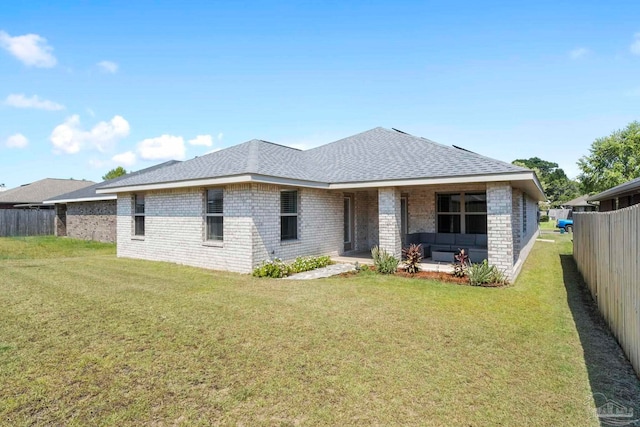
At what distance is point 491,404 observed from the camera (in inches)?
129

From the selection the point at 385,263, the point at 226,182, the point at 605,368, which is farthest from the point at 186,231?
the point at 605,368

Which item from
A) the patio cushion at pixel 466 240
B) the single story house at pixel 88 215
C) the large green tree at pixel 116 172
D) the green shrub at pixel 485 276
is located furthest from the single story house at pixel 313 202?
Answer: the large green tree at pixel 116 172

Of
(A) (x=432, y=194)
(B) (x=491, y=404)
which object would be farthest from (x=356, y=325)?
(A) (x=432, y=194)

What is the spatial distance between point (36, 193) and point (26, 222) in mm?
13656

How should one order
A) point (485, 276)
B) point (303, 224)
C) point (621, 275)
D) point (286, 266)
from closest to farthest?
point (621, 275) < point (485, 276) < point (286, 266) < point (303, 224)

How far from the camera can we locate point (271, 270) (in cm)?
997

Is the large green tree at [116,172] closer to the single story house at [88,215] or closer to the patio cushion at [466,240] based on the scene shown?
the single story house at [88,215]

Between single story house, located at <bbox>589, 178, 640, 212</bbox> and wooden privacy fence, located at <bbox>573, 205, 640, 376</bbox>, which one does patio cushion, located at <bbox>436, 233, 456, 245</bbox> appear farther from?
wooden privacy fence, located at <bbox>573, 205, 640, 376</bbox>

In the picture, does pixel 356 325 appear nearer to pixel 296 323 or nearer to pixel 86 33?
pixel 296 323

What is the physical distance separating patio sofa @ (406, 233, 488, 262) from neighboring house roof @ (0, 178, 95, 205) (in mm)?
34176

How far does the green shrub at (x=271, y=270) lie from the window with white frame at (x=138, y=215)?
672 centimetres

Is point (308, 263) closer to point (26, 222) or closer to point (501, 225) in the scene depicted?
point (501, 225)

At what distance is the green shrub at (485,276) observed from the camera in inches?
346

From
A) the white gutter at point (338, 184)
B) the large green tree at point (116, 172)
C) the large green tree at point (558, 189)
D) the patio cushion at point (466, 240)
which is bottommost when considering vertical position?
the patio cushion at point (466, 240)
